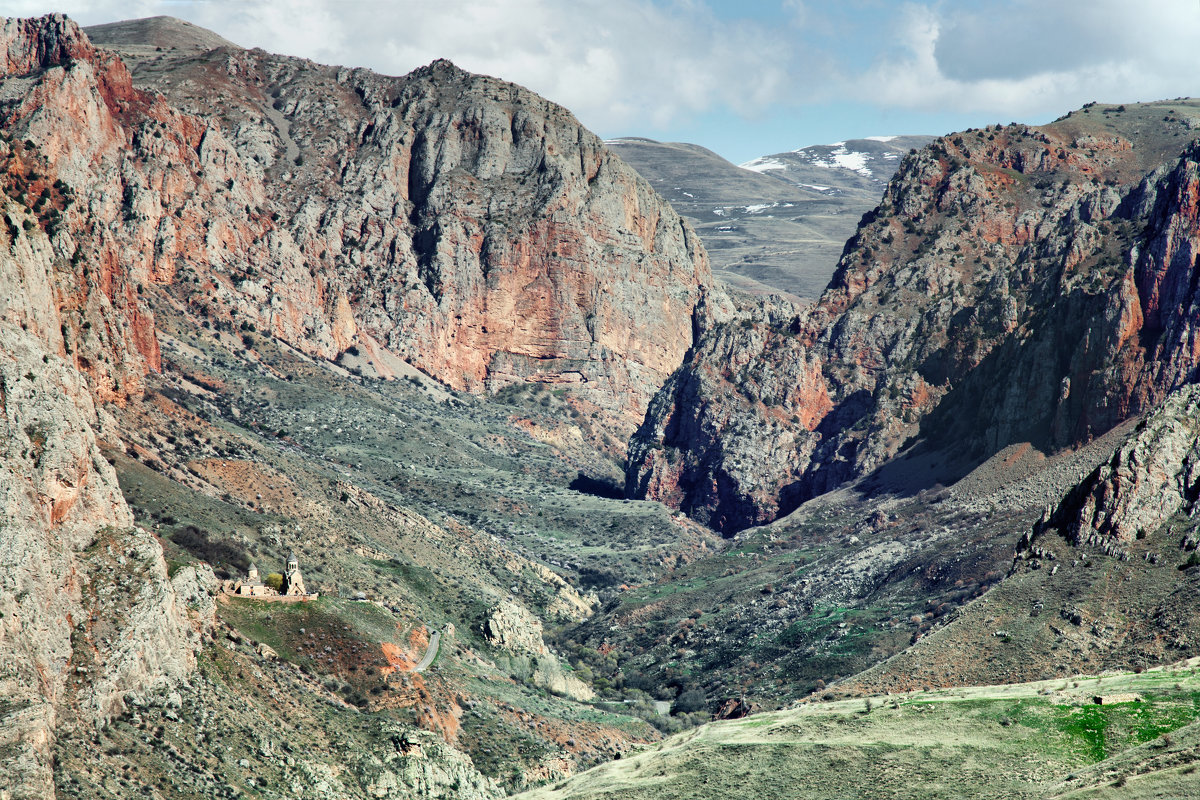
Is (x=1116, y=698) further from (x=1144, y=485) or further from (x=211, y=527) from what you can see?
(x=211, y=527)

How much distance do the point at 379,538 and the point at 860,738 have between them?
2928 inches

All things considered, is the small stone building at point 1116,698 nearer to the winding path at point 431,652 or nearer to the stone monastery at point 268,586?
the winding path at point 431,652

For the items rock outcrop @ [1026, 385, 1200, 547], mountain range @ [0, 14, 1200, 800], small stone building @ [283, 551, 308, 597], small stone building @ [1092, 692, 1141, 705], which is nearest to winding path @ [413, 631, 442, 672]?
mountain range @ [0, 14, 1200, 800]

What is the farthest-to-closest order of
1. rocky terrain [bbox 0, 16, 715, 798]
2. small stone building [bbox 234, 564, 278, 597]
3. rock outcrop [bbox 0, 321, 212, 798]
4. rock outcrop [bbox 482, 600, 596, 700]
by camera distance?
rock outcrop [bbox 482, 600, 596, 700] → small stone building [bbox 234, 564, 278, 597] → rocky terrain [bbox 0, 16, 715, 798] → rock outcrop [bbox 0, 321, 212, 798]

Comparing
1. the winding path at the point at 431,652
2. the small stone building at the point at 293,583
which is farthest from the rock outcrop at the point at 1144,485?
the small stone building at the point at 293,583

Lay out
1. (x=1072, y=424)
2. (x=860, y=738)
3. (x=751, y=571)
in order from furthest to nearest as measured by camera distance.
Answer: (x=751, y=571) < (x=1072, y=424) < (x=860, y=738)

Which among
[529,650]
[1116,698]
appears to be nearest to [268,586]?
[529,650]

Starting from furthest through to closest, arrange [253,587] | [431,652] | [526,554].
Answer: [526,554] < [431,652] < [253,587]

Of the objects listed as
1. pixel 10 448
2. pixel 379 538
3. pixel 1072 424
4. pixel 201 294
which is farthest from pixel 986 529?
pixel 201 294

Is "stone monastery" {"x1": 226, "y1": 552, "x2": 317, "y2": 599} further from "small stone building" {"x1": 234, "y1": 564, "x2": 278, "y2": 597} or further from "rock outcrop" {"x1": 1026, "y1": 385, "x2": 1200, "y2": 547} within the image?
"rock outcrop" {"x1": 1026, "y1": 385, "x2": 1200, "y2": 547}

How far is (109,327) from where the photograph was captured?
118 m

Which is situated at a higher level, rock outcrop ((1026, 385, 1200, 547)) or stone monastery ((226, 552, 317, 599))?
rock outcrop ((1026, 385, 1200, 547))

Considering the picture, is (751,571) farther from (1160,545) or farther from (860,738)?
(860,738)

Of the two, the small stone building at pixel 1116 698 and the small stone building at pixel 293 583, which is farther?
the small stone building at pixel 293 583
